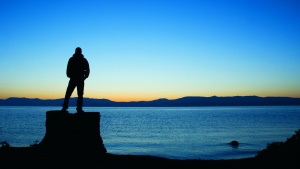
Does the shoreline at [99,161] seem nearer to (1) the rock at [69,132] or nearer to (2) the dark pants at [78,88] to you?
(1) the rock at [69,132]

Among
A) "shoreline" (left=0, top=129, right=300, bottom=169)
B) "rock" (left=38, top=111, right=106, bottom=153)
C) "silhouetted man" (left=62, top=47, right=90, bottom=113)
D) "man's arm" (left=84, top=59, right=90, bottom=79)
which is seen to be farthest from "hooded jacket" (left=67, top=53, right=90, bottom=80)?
"shoreline" (left=0, top=129, right=300, bottom=169)

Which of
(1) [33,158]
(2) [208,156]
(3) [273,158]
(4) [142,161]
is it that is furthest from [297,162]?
(2) [208,156]

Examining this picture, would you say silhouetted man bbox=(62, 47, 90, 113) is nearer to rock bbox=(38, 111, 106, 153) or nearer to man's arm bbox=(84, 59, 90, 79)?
man's arm bbox=(84, 59, 90, 79)

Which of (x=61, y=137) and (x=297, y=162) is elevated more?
(x=61, y=137)

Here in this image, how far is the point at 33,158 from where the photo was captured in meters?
12.0

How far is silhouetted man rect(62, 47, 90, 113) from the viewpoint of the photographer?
43.2 ft

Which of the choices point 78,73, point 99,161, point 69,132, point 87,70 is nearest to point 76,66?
point 78,73

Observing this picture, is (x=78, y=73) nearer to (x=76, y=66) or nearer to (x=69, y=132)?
(x=76, y=66)

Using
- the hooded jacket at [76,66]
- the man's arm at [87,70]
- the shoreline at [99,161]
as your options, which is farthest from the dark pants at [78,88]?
the shoreline at [99,161]

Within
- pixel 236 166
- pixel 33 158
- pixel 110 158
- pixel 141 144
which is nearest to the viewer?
pixel 33 158

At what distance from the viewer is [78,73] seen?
43.4ft

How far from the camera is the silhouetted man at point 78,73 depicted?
519 inches

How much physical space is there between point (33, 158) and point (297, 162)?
11.7m

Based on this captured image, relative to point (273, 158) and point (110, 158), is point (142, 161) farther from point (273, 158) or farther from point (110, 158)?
point (273, 158)
